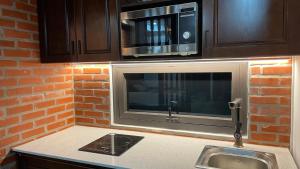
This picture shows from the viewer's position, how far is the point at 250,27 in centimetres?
121

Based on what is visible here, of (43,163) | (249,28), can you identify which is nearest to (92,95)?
(43,163)

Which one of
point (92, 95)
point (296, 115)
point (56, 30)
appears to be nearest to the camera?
point (296, 115)

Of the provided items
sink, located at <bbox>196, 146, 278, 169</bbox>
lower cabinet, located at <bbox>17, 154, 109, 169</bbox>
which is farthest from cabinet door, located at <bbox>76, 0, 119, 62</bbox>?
sink, located at <bbox>196, 146, 278, 169</bbox>

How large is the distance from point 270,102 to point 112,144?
1157mm

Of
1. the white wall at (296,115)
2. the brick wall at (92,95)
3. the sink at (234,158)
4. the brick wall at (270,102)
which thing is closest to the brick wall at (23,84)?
the brick wall at (92,95)

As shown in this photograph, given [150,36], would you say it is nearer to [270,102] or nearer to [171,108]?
[171,108]

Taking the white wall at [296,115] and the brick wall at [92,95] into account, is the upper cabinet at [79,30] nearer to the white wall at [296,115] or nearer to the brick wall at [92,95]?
the brick wall at [92,95]

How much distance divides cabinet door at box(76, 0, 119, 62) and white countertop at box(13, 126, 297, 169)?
2.16 ft

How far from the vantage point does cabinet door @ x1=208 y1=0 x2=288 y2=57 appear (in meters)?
1.15

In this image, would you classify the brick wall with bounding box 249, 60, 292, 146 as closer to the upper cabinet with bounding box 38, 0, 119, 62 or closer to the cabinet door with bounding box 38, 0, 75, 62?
the upper cabinet with bounding box 38, 0, 119, 62

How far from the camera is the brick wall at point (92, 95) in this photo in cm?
203

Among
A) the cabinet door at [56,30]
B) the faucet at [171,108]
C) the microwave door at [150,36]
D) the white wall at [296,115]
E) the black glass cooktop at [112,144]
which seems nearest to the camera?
the white wall at [296,115]

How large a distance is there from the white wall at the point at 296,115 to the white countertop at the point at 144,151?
0.19 ft

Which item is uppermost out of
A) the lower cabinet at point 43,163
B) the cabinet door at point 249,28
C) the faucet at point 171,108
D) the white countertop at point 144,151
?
the cabinet door at point 249,28
